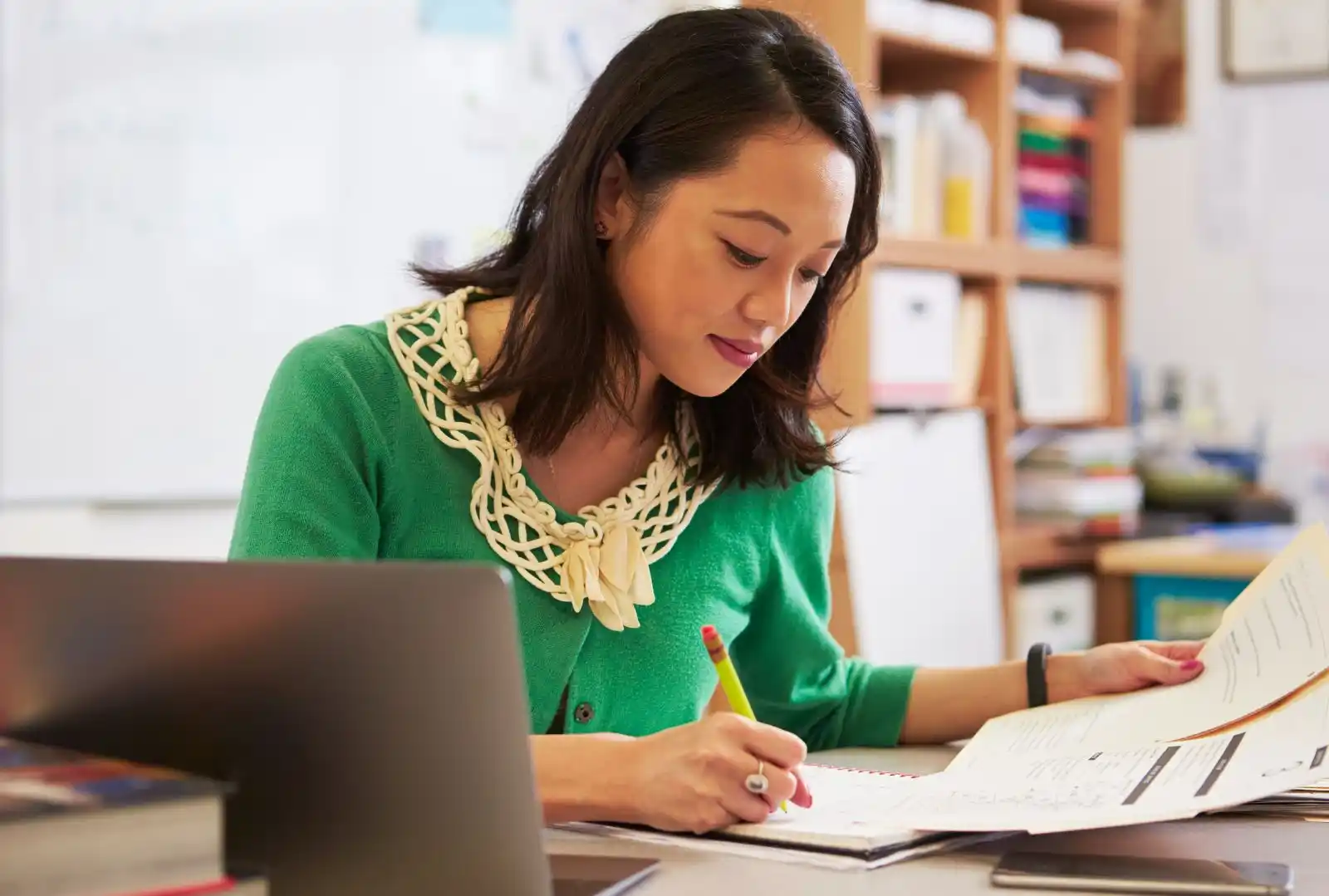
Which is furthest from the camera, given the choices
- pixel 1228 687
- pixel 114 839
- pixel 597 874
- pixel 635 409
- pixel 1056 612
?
pixel 1056 612

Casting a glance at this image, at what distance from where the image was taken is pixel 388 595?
0.67m

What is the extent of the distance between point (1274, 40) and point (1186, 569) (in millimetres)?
1477

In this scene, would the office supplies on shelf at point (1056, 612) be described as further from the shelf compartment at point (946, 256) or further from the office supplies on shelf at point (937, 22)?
the office supplies on shelf at point (937, 22)

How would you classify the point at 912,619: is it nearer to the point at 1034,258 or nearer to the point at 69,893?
the point at 1034,258

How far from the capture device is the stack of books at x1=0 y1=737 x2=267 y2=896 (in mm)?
630

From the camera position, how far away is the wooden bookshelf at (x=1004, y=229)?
2.92m

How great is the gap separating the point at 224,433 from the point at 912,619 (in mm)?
1218

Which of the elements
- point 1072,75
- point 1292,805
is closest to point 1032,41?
point 1072,75

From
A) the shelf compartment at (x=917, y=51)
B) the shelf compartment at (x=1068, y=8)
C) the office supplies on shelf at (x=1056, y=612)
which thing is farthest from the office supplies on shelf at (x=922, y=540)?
the shelf compartment at (x=1068, y=8)

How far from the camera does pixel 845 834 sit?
899 mm

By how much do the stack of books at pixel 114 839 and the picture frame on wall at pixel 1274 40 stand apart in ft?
11.9

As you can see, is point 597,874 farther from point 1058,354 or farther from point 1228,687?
point 1058,354

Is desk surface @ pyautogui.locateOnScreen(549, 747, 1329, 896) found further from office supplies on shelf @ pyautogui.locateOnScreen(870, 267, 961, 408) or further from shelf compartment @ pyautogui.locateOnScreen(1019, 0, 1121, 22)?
shelf compartment @ pyautogui.locateOnScreen(1019, 0, 1121, 22)

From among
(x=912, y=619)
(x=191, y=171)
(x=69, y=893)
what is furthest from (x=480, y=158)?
(x=69, y=893)
